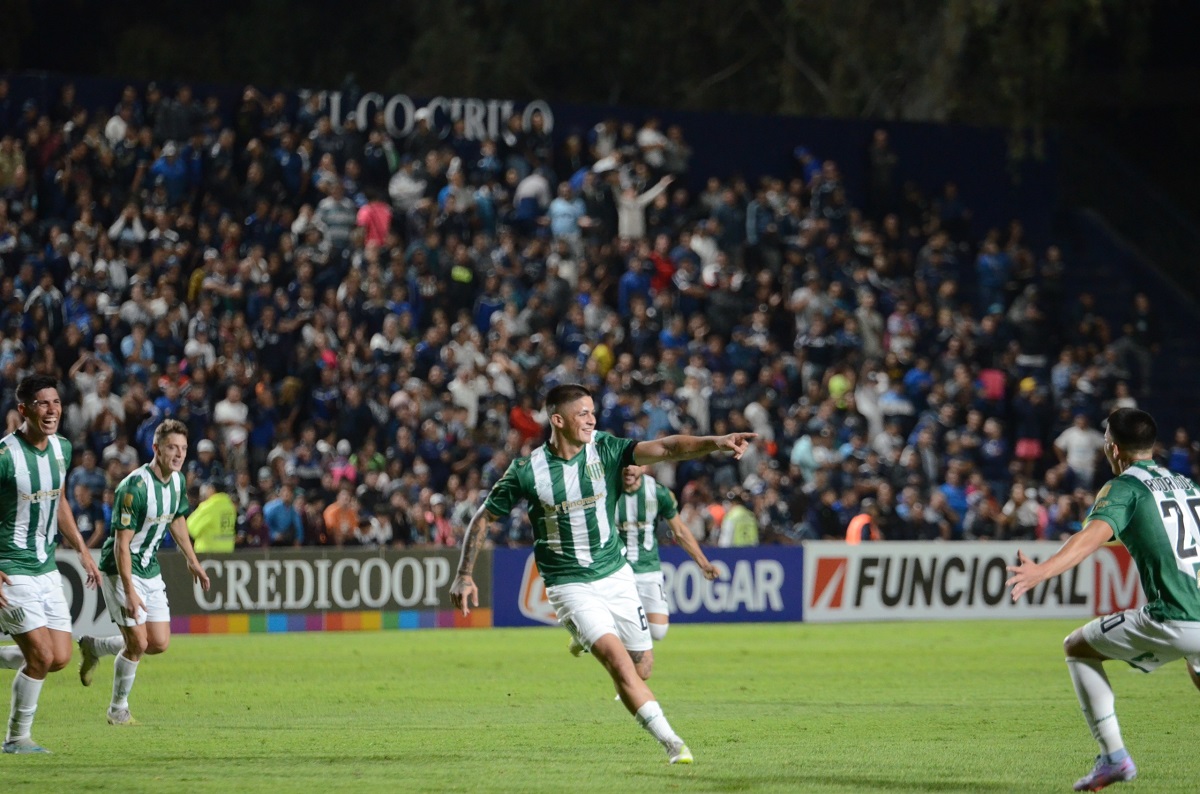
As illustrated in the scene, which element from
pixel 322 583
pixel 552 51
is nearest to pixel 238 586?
pixel 322 583

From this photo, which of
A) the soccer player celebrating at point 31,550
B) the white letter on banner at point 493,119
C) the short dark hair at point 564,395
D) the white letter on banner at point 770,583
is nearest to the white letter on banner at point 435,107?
the white letter on banner at point 493,119

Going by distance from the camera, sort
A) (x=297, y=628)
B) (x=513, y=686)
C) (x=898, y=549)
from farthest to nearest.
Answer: (x=898, y=549), (x=297, y=628), (x=513, y=686)

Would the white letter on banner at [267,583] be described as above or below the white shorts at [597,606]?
below

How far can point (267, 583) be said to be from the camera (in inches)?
885

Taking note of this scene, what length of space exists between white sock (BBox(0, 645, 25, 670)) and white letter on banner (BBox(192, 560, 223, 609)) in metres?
10.3

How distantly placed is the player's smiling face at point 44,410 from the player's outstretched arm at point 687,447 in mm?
3702

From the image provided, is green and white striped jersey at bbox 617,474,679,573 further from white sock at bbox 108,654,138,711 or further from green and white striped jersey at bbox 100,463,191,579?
white sock at bbox 108,654,138,711

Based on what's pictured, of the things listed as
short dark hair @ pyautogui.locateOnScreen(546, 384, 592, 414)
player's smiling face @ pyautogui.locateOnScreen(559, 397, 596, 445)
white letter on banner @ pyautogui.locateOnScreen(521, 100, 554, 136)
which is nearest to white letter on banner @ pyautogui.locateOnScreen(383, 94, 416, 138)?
white letter on banner @ pyautogui.locateOnScreen(521, 100, 554, 136)

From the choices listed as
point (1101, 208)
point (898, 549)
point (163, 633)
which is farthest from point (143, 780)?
point (1101, 208)

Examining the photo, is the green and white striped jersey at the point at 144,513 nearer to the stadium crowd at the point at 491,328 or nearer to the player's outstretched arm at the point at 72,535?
the player's outstretched arm at the point at 72,535

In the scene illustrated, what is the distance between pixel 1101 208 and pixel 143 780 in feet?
105

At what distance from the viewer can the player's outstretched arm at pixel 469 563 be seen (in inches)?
385

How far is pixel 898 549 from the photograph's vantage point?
25297mm

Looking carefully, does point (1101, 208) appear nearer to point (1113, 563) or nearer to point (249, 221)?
point (1113, 563)
